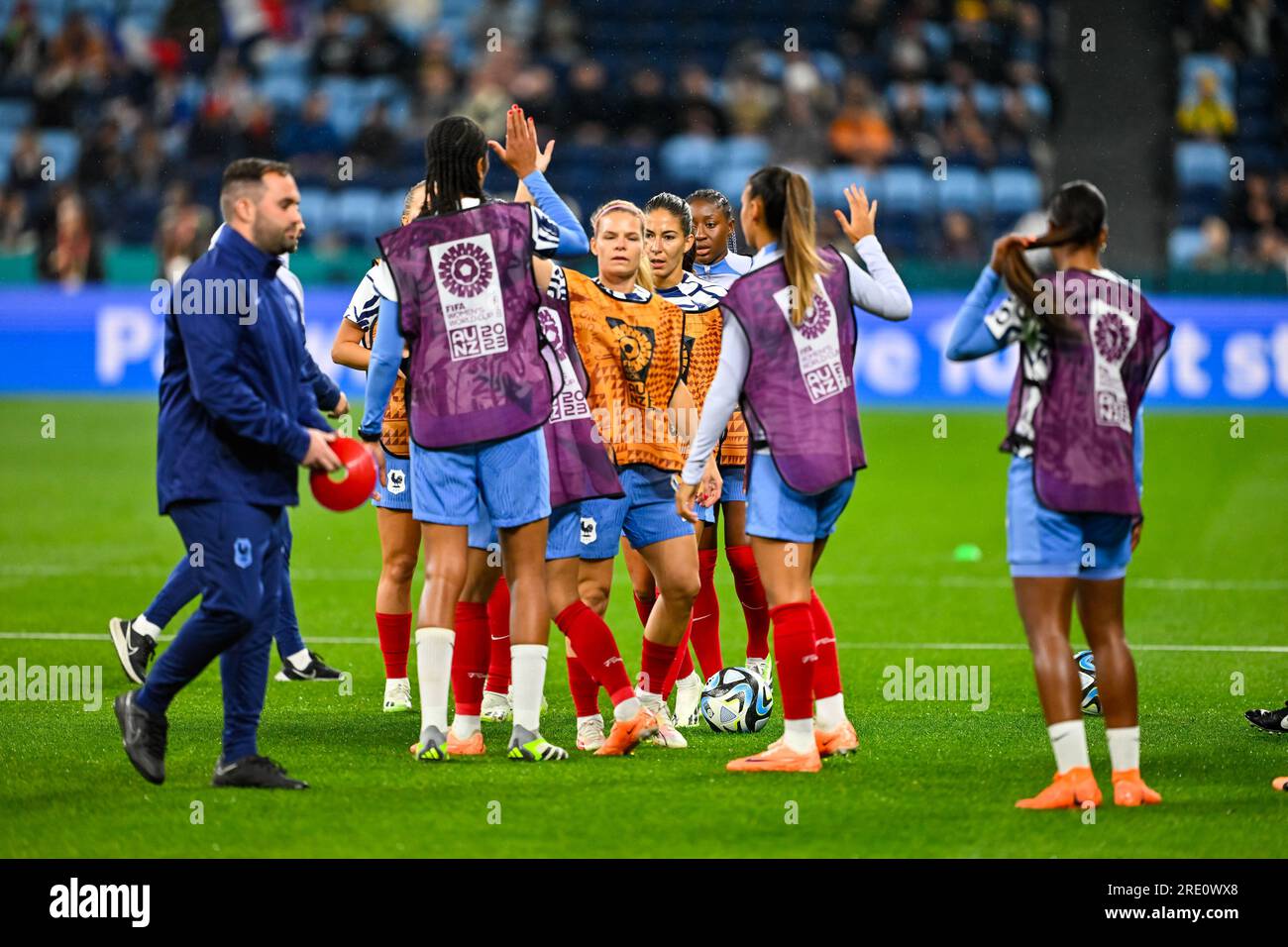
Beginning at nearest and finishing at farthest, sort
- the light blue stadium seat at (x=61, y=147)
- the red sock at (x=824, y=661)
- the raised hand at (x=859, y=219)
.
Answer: the raised hand at (x=859, y=219) → the red sock at (x=824, y=661) → the light blue stadium seat at (x=61, y=147)

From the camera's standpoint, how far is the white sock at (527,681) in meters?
6.89

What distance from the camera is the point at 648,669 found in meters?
7.64

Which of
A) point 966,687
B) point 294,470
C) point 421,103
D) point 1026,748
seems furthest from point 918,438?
point 294,470

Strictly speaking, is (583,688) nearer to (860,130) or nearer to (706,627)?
(706,627)

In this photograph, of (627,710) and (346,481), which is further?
(627,710)

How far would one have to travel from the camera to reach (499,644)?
8.16m

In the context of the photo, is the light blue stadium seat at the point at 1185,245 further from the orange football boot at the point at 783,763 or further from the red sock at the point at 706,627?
the orange football boot at the point at 783,763

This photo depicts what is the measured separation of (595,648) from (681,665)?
1.22m

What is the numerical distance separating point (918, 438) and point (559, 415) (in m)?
12.8

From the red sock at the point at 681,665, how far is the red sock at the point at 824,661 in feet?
1.88

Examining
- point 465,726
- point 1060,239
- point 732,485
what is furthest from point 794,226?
point 465,726

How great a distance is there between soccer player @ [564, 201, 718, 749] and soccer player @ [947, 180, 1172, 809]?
1.50m

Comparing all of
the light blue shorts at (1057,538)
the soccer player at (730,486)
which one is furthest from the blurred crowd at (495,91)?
the light blue shorts at (1057,538)
